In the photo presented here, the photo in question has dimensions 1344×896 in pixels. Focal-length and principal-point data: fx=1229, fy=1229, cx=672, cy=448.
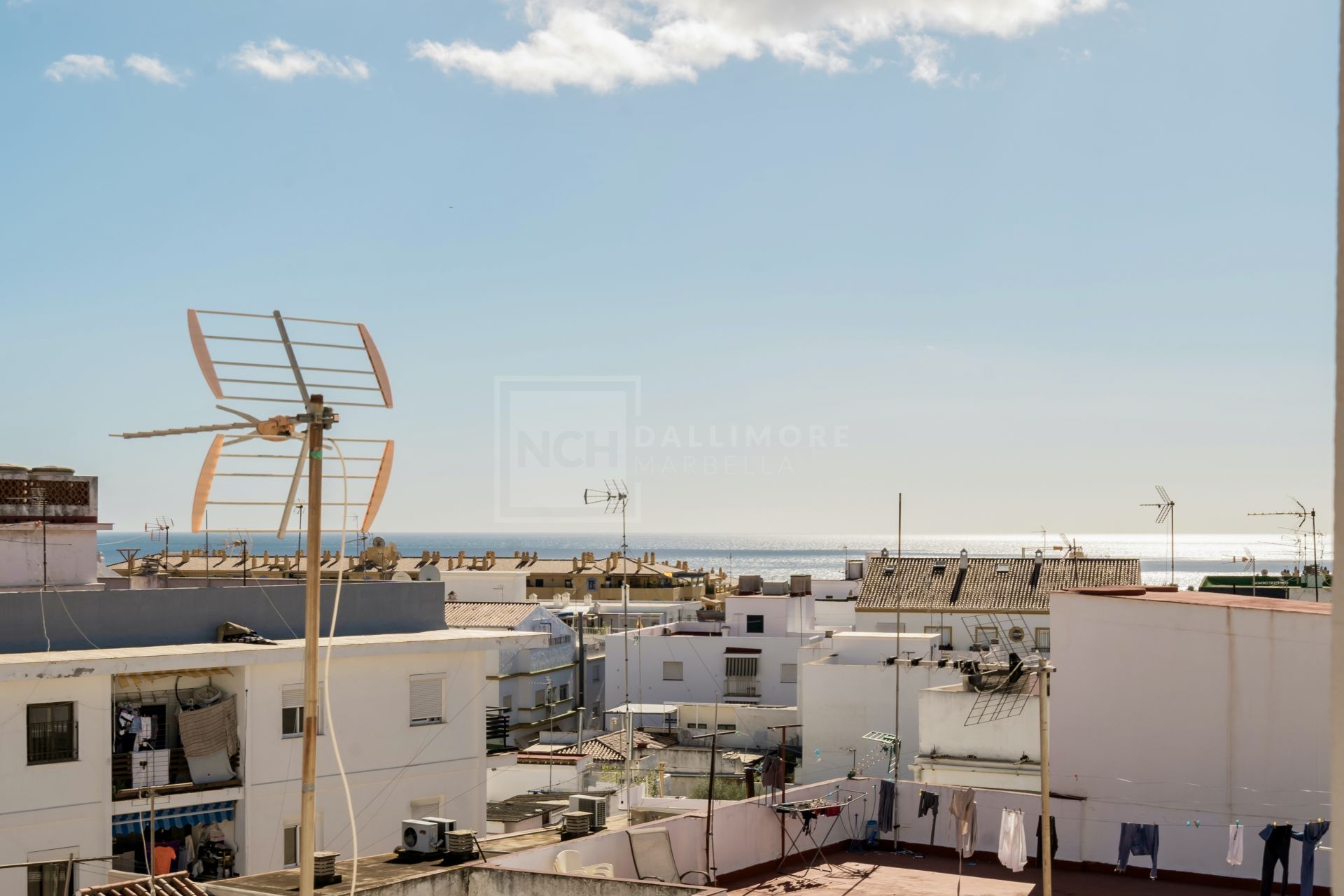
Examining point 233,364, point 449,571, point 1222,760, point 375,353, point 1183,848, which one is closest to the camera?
point 233,364

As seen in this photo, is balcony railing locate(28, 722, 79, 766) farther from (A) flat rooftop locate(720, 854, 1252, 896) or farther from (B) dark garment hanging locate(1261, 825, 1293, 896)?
(B) dark garment hanging locate(1261, 825, 1293, 896)

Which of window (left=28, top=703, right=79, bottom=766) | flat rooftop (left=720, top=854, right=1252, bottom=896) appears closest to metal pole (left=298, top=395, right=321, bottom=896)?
flat rooftop (left=720, top=854, right=1252, bottom=896)

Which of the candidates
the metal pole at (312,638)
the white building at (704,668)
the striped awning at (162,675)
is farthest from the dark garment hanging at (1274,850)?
the white building at (704,668)

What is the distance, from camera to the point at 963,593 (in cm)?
5716

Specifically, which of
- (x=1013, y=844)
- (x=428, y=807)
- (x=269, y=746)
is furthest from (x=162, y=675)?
(x=1013, y=844)

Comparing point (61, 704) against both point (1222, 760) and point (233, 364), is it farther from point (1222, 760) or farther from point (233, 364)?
point (1222, 760)

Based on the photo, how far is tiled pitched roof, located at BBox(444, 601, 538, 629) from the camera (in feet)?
153

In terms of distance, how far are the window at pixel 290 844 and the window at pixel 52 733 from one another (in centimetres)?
427

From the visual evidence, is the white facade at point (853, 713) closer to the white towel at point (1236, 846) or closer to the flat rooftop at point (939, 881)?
the flat rooftop at point (939, 881)

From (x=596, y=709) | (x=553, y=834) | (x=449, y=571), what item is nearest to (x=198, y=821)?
(x=553, y=834)

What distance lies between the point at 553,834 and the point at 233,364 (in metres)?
10.2

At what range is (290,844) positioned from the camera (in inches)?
893

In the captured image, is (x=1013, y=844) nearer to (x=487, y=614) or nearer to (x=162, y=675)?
(x=162, y=675)

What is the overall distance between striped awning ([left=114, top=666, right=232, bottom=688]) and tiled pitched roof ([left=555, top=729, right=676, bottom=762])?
15.5 metres
